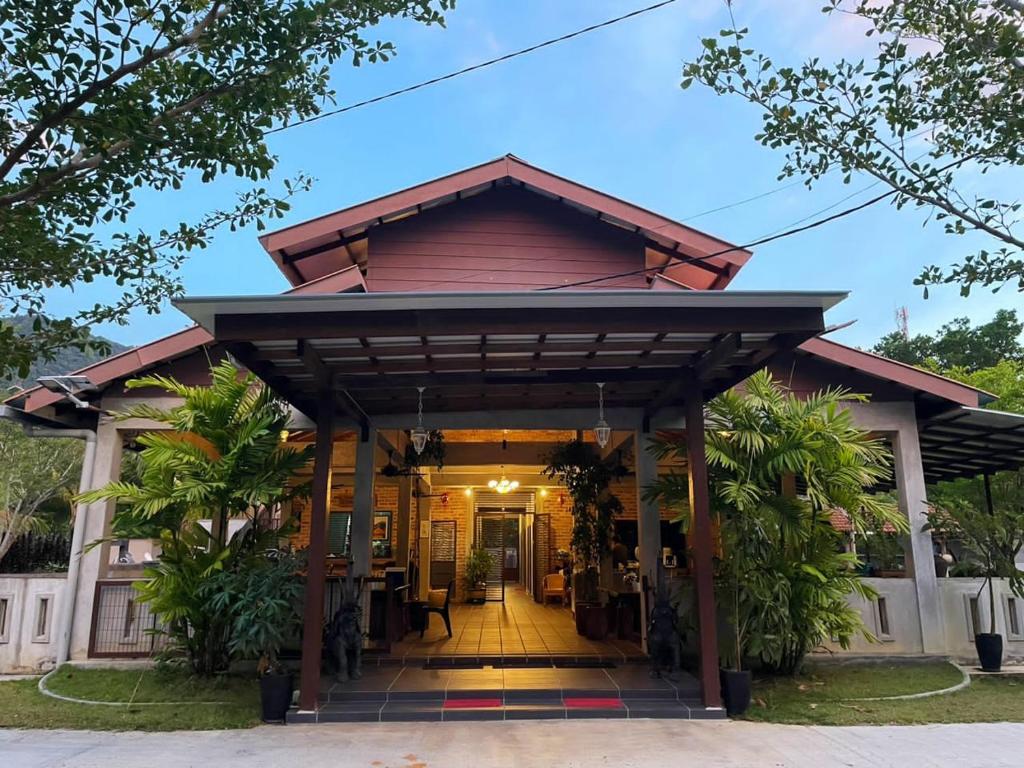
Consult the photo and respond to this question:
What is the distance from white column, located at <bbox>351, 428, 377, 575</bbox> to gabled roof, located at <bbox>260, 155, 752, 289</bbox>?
2.42m

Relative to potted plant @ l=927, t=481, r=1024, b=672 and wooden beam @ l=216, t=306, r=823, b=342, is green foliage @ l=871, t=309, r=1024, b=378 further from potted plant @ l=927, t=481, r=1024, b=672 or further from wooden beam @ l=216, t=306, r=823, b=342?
wooden beam @ l=216, t=306, r=823, b=342

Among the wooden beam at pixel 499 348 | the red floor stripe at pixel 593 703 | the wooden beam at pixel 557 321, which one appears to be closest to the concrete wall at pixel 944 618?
the red floor stripe at pixel 593 703

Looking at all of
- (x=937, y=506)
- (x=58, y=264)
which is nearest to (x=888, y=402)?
(x=937, y=506)

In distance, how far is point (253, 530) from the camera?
6.31 metres

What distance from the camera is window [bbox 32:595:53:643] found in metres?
6.92

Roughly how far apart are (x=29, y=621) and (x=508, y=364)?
5603 millimetres

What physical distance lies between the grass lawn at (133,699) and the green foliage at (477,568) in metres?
7.15

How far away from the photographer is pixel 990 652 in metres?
6.68

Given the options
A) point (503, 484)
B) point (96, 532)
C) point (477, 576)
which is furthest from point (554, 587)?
point (96, 532)

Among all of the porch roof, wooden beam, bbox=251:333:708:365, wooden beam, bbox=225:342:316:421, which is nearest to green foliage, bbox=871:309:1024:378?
the porch roof

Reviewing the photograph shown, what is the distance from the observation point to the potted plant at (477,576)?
1305cm

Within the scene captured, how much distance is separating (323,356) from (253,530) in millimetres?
2120

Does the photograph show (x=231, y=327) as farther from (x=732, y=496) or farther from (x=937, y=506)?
(x=937, y=506)

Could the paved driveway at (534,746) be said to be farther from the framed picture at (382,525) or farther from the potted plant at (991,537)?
the framed picture at (382,525)
